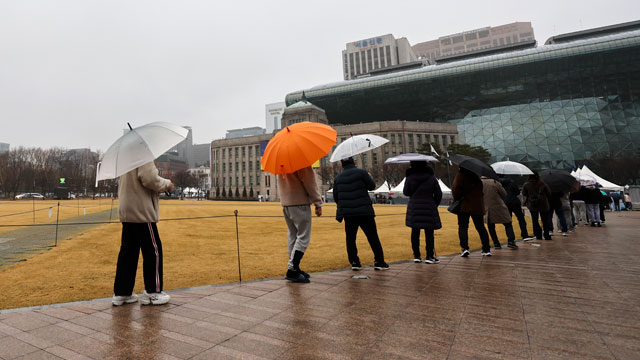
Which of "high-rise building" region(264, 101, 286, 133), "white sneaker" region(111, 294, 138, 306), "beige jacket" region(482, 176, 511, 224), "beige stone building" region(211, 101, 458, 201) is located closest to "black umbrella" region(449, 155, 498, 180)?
"beige jacket" region(482, 176, 511, 224)

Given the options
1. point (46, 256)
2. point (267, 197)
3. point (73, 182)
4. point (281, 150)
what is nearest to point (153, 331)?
point (281, 150)

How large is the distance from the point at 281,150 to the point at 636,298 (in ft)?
14.2

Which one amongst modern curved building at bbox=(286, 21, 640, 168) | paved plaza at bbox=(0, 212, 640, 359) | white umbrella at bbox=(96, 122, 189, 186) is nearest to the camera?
paved plaza at bbox=(0, 212, 640, 359)

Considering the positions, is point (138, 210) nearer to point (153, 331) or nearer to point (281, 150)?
point (153, 331)

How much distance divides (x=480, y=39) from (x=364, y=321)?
16641 centimetres

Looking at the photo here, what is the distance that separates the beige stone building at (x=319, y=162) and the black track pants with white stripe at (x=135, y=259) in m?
54.4

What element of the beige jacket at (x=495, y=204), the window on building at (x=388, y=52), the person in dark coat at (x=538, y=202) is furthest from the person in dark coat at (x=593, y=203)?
the window on building at (x=388, y=52)

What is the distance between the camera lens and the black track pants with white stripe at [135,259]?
3.39 metres

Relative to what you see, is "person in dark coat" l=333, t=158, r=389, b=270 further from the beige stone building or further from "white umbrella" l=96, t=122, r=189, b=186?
the beige stone building

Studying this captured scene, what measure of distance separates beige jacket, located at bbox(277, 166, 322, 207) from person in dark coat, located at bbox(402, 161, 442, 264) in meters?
1.91

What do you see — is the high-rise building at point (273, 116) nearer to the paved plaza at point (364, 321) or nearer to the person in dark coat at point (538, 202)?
the person in dark coat at point (538, 202)

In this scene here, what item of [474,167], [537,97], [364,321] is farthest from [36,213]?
[537,97]

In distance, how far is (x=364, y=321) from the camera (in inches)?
107

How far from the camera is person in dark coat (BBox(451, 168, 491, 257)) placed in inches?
236
